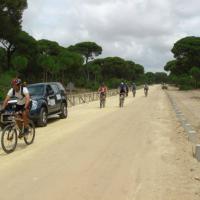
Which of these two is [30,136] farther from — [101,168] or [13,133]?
[101,168]

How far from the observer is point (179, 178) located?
902cm

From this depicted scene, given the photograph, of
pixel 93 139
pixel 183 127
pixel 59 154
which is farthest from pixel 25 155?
pixel 183 127

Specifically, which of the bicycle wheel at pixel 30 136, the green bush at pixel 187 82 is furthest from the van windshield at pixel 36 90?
the green bush at pixel 187 82

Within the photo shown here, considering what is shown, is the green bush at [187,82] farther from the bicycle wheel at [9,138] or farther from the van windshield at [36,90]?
the bicycle wheel at [9,138]

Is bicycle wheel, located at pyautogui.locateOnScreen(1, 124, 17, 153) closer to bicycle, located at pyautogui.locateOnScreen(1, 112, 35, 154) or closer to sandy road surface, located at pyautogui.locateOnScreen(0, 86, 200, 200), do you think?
bicycle, located at pyautogui.locateOnScreen(1, 112, 35, 154)

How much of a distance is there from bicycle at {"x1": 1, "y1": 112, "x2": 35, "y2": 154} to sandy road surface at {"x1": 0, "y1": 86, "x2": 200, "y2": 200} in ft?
0.69

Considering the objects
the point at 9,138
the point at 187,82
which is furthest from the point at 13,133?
the point at 187,82

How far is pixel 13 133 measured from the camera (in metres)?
12.4

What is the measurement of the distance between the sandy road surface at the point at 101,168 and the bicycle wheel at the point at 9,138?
197 millimetres

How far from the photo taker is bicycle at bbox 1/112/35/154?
12016mm

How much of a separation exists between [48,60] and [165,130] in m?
45.2

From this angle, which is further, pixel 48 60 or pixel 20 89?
pixel 48 60

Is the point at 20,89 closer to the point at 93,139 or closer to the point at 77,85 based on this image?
the point at 93,139

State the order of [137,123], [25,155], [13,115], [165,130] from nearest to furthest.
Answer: [25,155] < [13,115] < [165,130] < [137,123]
